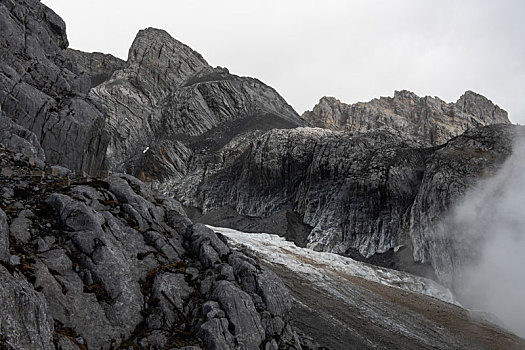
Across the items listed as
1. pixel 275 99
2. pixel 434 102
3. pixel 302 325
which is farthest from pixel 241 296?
pixel 434 102

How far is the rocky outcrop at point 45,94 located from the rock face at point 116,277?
18.9m

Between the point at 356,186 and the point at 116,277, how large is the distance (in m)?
60.4

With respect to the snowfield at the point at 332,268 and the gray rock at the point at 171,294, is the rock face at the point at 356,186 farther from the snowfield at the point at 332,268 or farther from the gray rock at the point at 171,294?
the gray rock at the point at 171,294

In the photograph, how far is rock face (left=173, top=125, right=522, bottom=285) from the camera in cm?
5866

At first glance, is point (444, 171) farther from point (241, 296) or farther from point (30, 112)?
point (30, 112)

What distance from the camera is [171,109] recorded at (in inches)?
5012

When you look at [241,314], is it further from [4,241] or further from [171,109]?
[171,109]

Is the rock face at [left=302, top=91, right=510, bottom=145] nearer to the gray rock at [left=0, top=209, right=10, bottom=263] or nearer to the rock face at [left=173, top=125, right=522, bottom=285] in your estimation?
the rock face at [left=173, top=125, right=522, bottom=285]

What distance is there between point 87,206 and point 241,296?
881cm

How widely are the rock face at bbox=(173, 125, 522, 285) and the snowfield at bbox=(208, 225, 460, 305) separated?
11.0 ft

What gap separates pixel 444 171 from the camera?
59812 mm

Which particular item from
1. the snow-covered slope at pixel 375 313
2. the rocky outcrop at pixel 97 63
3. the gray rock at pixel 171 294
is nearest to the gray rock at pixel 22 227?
the gray rock at pixel 171 294

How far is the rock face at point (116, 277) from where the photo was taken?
14383 mm

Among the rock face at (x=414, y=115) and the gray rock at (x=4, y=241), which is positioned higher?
the rock face at (x=414, y=115)
